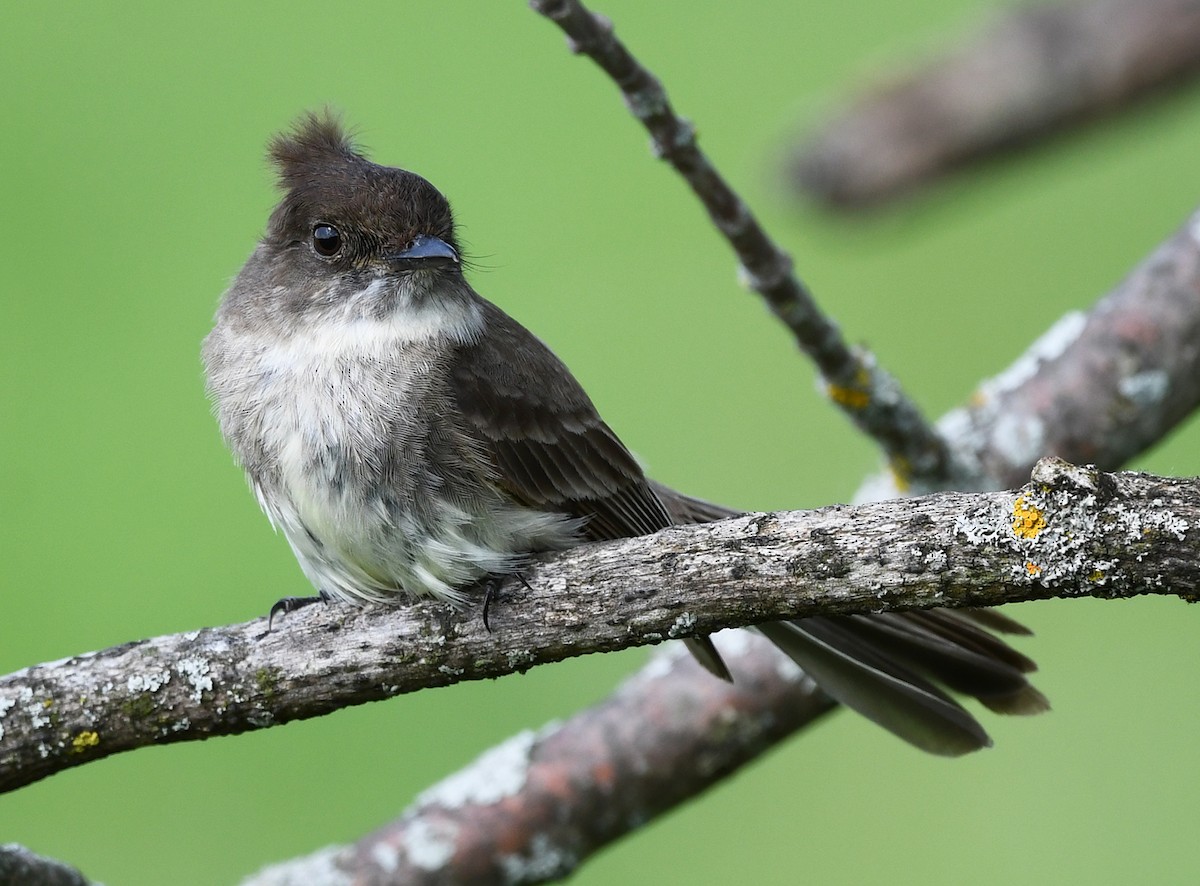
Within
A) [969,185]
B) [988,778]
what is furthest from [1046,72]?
[988,778]

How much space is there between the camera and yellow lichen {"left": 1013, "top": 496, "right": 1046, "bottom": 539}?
2617mm

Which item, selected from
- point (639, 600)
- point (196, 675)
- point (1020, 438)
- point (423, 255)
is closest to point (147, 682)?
point (196, 675)

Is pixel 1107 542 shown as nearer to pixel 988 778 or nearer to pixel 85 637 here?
pixel 988 778

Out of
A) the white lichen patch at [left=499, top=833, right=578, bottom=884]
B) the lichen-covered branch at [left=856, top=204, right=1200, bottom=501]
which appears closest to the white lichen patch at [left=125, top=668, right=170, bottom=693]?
the white lichen patch at [left=499, top=833, right=578, bottom=884]

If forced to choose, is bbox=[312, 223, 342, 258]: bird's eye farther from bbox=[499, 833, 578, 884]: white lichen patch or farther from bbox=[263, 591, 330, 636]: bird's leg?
bbox=[499, 833, 578, 884]: white lichen patch

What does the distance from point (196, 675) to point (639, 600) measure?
3.27 ft

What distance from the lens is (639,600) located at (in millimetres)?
2938

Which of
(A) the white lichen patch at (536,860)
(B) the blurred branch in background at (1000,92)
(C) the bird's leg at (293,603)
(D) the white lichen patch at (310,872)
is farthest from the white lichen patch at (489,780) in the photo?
(B) the blurred branch in background at (1000,92)

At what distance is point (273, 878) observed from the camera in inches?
171

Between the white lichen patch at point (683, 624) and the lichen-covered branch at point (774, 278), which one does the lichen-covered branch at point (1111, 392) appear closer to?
the lichen-covered branch at point (774, 278)

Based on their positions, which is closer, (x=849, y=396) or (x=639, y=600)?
(x=639, y=600)

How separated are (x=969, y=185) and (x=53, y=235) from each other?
439cm

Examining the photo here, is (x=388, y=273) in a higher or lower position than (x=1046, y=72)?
lower

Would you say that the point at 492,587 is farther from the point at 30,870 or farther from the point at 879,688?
the point at 30,870
